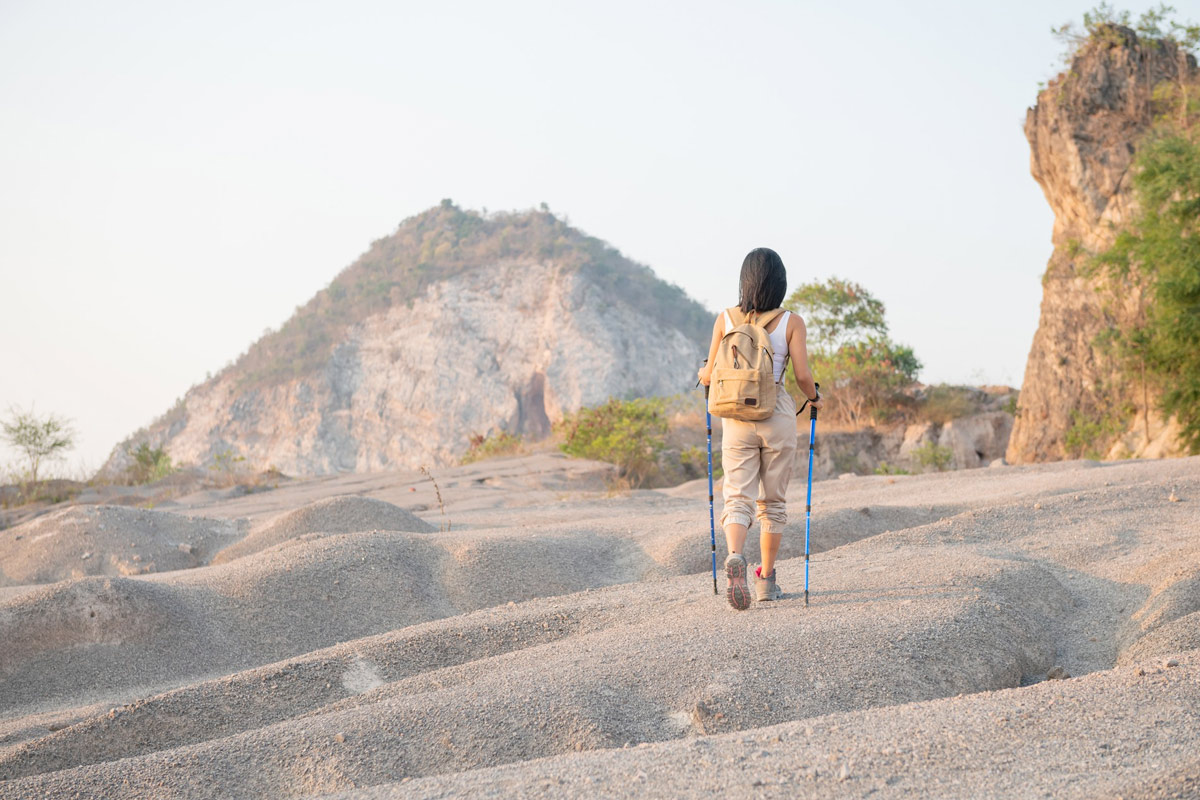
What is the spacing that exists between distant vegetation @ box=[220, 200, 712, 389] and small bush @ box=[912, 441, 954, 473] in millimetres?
31196

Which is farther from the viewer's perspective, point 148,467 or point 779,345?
point 148,467

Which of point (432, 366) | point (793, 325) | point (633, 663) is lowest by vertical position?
point (633, 663)

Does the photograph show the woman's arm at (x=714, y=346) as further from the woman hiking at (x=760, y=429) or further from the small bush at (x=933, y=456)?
the small bush at (x=933, y=456)

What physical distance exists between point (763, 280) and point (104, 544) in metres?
7.17

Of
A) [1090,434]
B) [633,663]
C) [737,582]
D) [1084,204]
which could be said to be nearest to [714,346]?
[737,582]

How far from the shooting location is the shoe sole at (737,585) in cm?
454

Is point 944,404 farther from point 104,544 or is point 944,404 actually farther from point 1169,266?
point 104,544

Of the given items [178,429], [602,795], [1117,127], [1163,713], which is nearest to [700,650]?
[602,795]

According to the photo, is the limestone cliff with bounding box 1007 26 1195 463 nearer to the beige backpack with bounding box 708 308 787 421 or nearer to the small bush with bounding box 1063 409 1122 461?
the small bush with bounding box 1063 409 1122 461

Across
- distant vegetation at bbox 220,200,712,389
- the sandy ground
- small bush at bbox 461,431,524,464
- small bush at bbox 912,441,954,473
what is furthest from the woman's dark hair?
distant vegetation at bbox 220,200,712,389

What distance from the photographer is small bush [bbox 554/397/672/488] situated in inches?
Result: 641

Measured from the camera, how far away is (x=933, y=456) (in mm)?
18734

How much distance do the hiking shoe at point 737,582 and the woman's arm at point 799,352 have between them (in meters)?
0.86

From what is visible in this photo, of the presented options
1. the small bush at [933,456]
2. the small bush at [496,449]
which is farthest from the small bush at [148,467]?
the small bush at [933,456]
